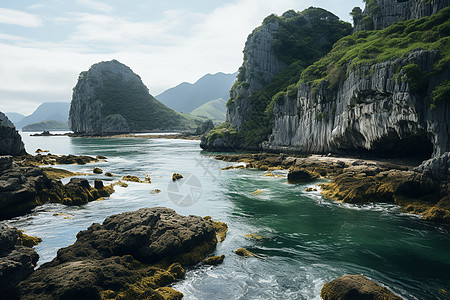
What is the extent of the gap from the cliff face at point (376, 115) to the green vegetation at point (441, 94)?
0.52m

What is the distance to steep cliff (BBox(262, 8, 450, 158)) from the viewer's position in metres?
29.8

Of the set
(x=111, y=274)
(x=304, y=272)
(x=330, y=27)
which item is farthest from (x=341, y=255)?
(x=330, y=27)

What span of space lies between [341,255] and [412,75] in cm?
2537

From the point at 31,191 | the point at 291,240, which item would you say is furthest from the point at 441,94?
the point at 31,191

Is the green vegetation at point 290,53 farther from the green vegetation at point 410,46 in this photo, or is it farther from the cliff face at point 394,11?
the cliff face at point 394,11

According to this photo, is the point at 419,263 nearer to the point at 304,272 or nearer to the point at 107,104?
the point at 304,272

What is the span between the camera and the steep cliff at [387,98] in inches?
1174

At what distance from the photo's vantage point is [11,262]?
33.6 ft

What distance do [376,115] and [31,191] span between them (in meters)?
40.3

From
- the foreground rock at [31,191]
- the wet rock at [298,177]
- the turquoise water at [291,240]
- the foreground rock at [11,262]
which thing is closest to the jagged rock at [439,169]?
the turquoise water at [291,240]

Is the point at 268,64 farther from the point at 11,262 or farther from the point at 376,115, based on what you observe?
the point at 11,262

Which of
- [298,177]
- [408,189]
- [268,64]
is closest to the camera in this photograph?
[408,189]

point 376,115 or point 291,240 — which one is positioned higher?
point 376,115

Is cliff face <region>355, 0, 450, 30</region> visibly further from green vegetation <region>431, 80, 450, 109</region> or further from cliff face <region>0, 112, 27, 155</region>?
cliff face <region>0, 112, 27, 155</region>
